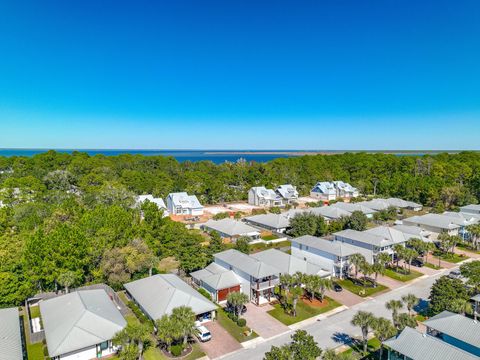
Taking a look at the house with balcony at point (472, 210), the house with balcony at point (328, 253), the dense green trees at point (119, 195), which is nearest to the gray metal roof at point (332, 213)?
the dense green trees at point (119, 195)

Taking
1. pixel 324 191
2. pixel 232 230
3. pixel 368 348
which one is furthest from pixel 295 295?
pixel 324 191

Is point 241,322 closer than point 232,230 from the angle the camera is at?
Yes

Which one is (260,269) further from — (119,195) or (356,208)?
(356,208)

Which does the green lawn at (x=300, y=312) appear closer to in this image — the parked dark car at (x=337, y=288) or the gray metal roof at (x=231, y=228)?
the parked dark car at (x=337, y=288)

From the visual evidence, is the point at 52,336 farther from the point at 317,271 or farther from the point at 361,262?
the point at 361,262

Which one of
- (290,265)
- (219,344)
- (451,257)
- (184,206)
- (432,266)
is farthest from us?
(184,206)

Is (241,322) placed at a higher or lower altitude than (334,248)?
lower

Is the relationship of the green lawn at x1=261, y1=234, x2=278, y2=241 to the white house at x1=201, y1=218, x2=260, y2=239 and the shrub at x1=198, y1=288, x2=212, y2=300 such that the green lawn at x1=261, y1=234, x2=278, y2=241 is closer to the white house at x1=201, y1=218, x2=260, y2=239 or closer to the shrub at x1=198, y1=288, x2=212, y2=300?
the white house at x1=201, y1=218, x2=260, y2=239

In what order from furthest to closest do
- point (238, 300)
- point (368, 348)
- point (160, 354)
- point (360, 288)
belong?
point (360, 288) < point (238, 300) < point (368, 348) < point (160, 354)
